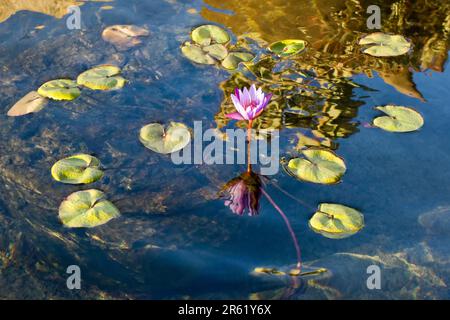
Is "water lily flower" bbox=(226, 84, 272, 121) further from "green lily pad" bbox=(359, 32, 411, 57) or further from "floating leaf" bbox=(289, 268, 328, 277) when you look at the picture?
"green lily pad" bbox=(359, 32, 411, 57)

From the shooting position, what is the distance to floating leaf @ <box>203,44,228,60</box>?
3541 mm

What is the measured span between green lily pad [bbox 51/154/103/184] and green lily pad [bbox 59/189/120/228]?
12 centimetres

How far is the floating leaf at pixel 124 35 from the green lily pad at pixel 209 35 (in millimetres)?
389

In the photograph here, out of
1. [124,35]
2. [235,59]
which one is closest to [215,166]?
[235,59]

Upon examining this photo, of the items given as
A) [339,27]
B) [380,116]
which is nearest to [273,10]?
[339,27]

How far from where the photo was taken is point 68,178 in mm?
2672

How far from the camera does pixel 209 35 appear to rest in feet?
12.2

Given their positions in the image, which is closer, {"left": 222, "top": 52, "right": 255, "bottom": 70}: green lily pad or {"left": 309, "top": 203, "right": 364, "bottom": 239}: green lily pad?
{"left": 309, "top": 203, "right": 364, "bottom": 239}: green lily pad

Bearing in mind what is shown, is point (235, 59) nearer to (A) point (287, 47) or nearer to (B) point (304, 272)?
(A) point (287, 47)

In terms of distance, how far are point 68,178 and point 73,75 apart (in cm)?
102

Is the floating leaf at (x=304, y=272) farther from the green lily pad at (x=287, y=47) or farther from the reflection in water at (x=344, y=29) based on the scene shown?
the green lily pad at (x=287, y=47)

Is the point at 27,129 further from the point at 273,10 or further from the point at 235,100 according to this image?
the point at 273,10

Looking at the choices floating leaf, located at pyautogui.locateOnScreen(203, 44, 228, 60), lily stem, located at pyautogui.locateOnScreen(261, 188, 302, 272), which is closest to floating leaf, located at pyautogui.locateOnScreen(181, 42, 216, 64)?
floating leaf, located at pyautogui.locateOnScreen(203, 44, 228, 60)
